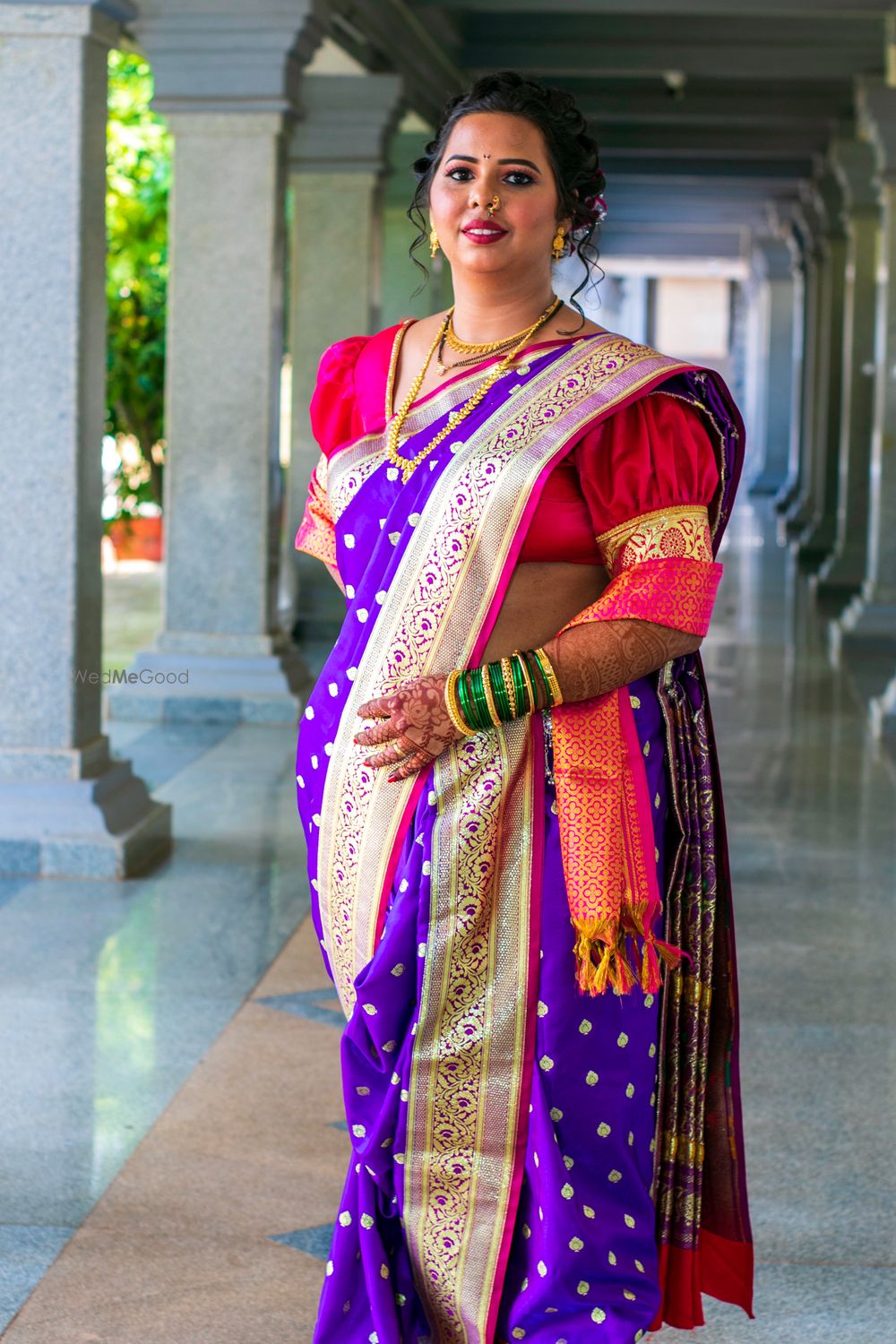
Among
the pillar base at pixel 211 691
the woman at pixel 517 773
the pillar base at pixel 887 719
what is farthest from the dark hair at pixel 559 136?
the pillar base at pixel 887 719

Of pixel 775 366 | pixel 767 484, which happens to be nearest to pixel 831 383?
pixel 775 366

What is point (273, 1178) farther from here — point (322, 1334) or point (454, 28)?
point (454, 28)

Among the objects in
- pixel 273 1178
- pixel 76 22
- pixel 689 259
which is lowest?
pixel 273 1178

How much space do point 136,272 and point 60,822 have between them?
9048 mm

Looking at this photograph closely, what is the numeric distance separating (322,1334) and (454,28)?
35.4 feet

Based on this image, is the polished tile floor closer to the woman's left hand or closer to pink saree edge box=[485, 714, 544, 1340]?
pink saree edge box=[485, 714, 544, 1340]

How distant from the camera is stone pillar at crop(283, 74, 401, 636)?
992cm

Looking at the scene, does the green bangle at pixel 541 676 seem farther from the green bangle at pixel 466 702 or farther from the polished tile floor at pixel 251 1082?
the polished tile floor at pixel 251 1082

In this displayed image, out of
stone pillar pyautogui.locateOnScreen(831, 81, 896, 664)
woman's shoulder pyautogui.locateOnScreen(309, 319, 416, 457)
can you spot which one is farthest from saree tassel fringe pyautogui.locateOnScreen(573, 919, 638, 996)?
stone pillar pyautogui.locateOnScreen(831, 81, 896, 664)

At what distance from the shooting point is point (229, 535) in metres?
7.99

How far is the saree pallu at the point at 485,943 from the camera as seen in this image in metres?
2.19

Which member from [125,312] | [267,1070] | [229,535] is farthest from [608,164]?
[267,1070]

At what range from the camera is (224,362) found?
7.88m

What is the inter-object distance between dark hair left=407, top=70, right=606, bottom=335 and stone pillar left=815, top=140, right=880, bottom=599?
418 inches
